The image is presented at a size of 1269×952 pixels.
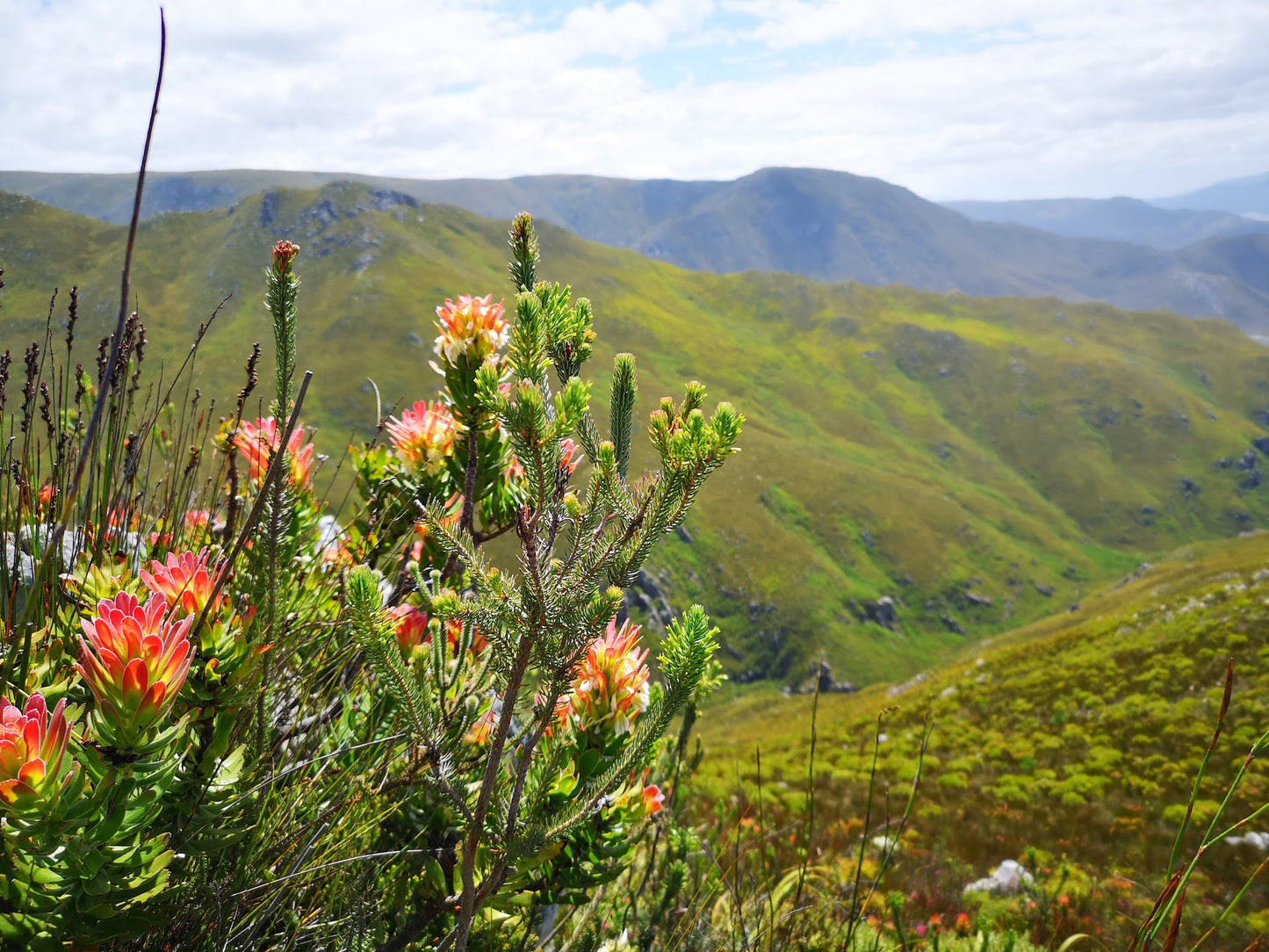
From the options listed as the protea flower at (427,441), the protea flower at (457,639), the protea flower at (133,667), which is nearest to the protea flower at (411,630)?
the protea flower at (457,639)

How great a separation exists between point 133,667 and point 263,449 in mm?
1706

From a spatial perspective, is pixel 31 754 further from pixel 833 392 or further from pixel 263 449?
pixel 833 392

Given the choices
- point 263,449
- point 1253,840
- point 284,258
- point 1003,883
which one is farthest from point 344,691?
point 1253,840

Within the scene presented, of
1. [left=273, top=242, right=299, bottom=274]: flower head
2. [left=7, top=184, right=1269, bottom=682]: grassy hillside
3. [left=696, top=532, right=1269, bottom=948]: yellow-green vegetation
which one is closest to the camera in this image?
[left=273, top=242, right=299, bottom=274]: flower head

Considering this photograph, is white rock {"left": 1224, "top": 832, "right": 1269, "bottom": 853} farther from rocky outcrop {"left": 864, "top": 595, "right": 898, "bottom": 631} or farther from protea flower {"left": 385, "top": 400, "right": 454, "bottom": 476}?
rocky outcrop {"left": 864, "top": 595, "right": 898, "bottom": 631}

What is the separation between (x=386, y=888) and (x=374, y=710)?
19.7 inches

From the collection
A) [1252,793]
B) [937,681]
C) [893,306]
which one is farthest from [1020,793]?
[893,306]

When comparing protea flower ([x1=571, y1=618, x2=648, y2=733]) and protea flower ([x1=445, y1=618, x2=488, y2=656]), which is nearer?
protea flower ([x1=571, y1=618, x2=648, y2=733])

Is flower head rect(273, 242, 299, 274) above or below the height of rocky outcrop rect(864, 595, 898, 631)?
above

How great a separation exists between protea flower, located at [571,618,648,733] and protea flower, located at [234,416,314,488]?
4.30 feet

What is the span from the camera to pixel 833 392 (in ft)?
493

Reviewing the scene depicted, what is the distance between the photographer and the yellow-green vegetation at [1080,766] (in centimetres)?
966

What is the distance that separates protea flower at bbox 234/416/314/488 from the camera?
2.31 meters

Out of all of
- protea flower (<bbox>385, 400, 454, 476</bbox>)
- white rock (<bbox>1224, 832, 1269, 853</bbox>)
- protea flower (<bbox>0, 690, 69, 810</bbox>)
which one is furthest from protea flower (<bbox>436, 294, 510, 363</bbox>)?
white rock (<bbox>1224, 832, 1269, 853</bbox>)
